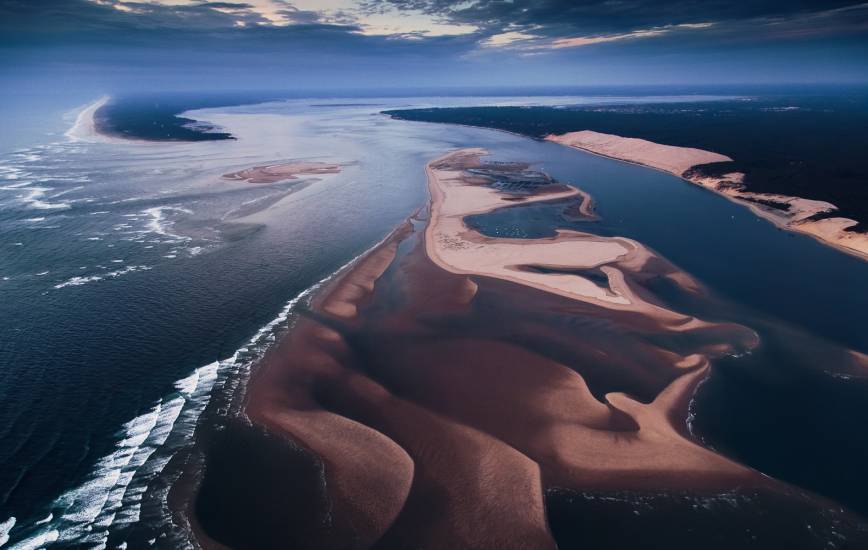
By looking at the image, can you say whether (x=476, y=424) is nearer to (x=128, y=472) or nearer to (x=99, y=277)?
(x=128, y=472)

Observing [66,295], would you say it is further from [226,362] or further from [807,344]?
[807,344]

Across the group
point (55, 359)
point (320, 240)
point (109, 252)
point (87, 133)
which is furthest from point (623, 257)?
point (87, 133)

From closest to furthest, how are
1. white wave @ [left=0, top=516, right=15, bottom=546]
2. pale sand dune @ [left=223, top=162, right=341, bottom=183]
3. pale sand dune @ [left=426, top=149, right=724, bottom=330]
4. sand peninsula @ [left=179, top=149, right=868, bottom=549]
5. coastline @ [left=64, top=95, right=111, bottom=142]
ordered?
white wave @ [left=0, top=516, right=15, bottom=546] → sand peninsula @ [left=179, top=149, right=868, bottom=549] → pale sand dune @ [left=426, top=149, right=724, bottom=330] → pale sand dune @ [left=223, top=162, right=341, bottom=183] → coastline @ [left=64, top=95, right=111, bottom=142]

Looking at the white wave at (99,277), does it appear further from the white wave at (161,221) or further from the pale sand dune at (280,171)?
the pale sand dune at (280,171)

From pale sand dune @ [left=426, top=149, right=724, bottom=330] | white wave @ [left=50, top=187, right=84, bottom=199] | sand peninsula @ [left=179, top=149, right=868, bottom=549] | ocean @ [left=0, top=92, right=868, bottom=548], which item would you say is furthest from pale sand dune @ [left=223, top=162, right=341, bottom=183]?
sand peninsula @ [left=179, top=149, right=868, bottom=549]

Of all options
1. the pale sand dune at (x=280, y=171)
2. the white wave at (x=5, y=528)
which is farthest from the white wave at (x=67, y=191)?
the white wave at (x=5, y=528)

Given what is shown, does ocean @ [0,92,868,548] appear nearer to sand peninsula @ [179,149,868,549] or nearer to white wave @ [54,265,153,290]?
white wave @ [54,265,153,290]
